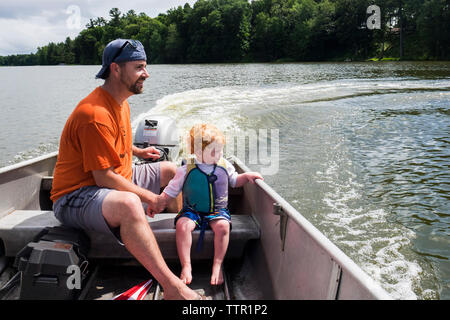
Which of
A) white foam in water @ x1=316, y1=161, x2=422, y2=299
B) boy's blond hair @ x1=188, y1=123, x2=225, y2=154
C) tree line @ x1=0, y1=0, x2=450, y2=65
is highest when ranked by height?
tree line @ x1=0, y1=0, x2=450, y2=65

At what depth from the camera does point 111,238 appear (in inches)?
89.1

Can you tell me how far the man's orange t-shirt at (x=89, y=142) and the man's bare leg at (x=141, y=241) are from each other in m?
0.25

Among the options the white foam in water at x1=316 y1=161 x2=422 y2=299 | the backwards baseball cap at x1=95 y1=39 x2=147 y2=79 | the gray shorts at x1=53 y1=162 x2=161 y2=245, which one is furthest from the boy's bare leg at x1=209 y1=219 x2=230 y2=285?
the white foam in water at x1=316 y1=161 x2=422 y2=299

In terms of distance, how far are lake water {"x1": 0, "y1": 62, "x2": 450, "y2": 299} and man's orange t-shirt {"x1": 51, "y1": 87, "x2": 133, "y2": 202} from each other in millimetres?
2627

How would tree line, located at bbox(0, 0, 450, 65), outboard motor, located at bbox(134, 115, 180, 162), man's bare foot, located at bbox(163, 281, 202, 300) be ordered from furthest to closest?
tree line, located at bbox(0, 0, 450, 65) → outboard motor, located at bbox(134, 115, 180, 162) → man's bare foot, located at bbox(163, 281, 202, 300)

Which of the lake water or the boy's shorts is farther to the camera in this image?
the lake water

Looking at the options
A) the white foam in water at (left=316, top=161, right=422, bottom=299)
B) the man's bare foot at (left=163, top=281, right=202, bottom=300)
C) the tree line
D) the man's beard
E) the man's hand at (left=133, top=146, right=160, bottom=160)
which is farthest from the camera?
the tree line

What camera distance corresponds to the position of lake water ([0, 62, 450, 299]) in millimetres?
3721

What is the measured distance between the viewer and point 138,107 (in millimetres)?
13062

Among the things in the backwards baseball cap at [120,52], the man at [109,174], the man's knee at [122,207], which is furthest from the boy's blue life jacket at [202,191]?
the backwards baseball cap at [120,52]

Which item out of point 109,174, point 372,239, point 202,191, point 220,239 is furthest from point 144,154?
point 372,239

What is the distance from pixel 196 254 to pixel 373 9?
189ft

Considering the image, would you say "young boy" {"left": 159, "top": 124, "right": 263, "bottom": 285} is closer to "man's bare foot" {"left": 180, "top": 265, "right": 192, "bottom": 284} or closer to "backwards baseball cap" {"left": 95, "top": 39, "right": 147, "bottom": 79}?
"man's bare foot" {"left": 180, "top": 265, "right": 192, "bottom": 284}
